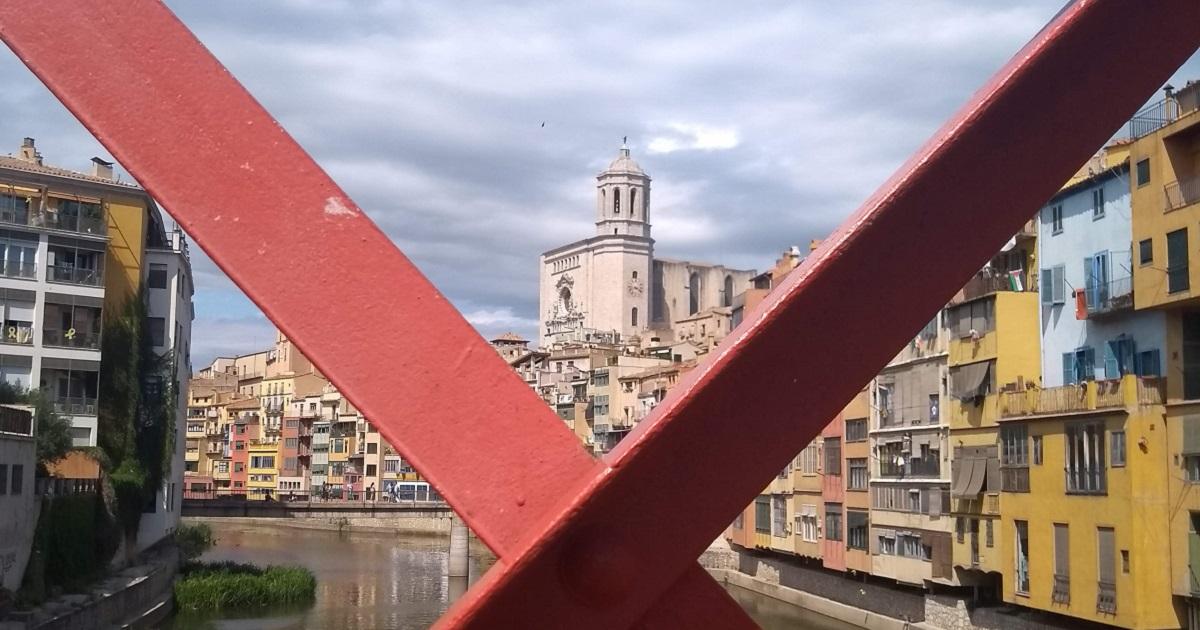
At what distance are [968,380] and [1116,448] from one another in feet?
17.3

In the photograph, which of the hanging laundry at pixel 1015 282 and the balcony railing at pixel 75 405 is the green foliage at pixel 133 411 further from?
the hanging laundry at pixel 1015 282

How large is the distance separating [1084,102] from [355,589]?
127 feet

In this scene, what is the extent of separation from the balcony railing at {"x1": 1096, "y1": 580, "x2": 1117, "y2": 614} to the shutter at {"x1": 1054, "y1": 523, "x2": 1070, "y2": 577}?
0.95 meters

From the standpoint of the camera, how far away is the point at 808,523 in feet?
106

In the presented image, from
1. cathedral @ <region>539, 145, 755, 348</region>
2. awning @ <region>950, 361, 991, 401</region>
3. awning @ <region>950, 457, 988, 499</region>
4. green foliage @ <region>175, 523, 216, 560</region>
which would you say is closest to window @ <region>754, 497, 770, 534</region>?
awning @ <region>950, 361, 991, 401</region>

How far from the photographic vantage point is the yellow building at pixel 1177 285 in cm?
1786

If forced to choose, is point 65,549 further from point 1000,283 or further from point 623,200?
point 623,200

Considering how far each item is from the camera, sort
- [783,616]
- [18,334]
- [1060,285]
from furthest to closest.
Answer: [783,616] < [18,334] < [1060,285]

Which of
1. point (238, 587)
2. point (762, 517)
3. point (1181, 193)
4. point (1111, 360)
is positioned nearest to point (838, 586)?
point (762, 517)

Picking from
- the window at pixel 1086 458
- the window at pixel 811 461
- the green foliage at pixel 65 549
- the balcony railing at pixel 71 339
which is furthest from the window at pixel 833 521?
the balcony railing at pixel 71 339

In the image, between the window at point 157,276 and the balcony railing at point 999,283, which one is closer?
the balcony railing at point 999,283

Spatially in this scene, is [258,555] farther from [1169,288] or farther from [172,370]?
[1169,288]

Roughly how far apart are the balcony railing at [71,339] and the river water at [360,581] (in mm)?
6599

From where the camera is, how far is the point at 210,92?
5.18 feet
